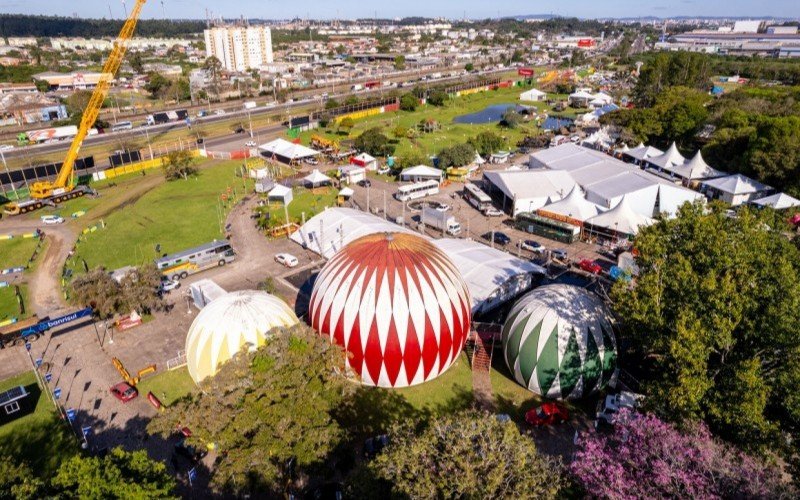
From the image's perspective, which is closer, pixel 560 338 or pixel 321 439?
pixel 321 439

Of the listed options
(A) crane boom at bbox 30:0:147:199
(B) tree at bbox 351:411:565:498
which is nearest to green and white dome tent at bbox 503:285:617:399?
(B) tree at bbox 351:411:565:498

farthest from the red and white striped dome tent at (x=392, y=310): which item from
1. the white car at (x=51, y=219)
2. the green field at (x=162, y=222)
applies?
the white car at (x=51, y=219)

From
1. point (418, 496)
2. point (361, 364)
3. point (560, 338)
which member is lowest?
point (361, 364)

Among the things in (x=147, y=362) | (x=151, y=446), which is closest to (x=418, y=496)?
(x=151, y=446)

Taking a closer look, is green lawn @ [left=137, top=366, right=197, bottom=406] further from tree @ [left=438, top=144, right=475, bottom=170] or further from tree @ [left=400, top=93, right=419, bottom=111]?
tree @ [left=400, top=93, right=419, bottom=111]

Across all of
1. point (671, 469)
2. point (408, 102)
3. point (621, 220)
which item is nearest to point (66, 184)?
point (621, 220)

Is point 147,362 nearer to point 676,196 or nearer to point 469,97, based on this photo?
point 676,196
